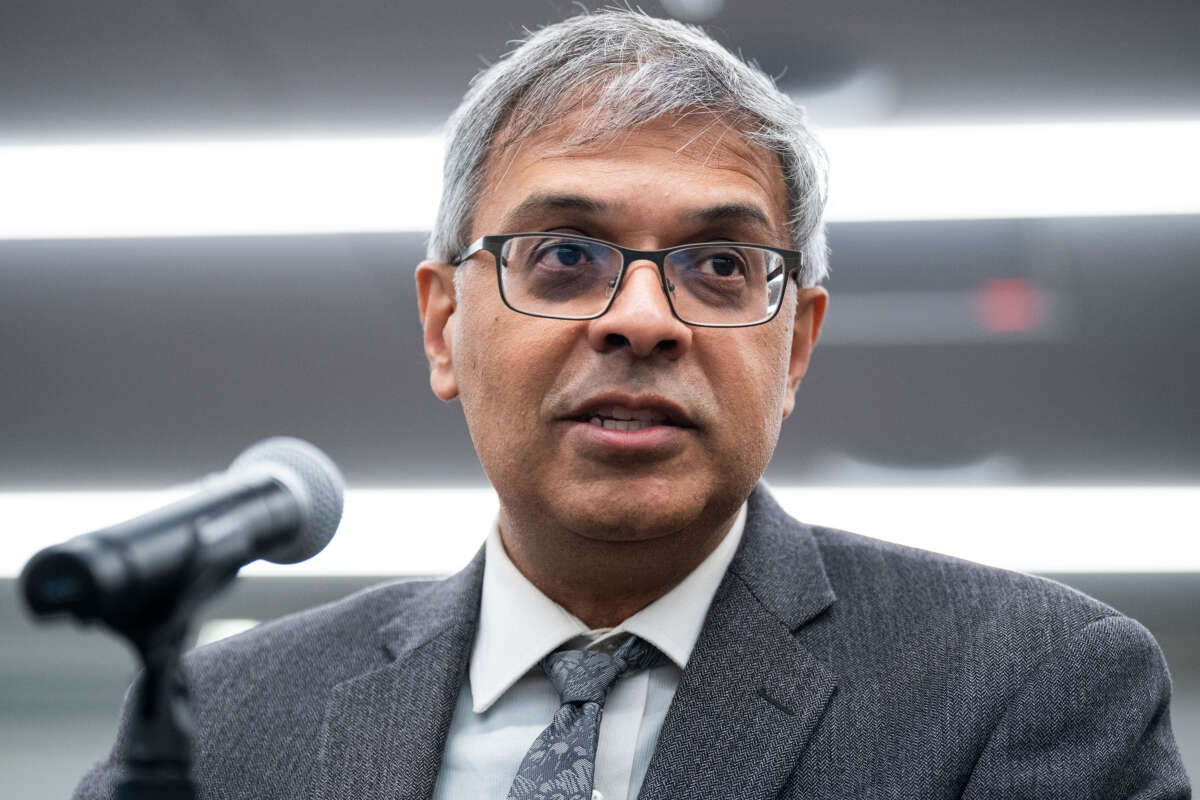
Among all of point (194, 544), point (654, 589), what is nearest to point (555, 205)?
point (654, 589)

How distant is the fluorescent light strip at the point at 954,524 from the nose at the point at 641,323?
1818 mm

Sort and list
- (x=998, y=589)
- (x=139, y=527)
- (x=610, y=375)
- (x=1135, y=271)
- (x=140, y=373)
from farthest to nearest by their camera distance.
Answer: (x=140, y=373), (x=1135, y=271), (x=998, y=589), (x=610, y=375), (x=139, y=527)

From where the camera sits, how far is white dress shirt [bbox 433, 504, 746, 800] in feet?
4.25

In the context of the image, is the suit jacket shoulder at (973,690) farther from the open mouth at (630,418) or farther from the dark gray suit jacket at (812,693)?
the open mouth at (630,418)

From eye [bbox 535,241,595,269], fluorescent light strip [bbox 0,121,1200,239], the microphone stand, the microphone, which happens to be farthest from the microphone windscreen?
fluorescent light strip [bbox 0,121,1200,239]

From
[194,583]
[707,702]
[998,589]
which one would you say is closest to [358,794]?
[707,702]

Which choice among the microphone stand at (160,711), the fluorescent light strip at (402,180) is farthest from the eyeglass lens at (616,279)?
the fluorescent light strip at (402,180)

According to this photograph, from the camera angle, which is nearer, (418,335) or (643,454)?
(643,454)

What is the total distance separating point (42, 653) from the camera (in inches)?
136

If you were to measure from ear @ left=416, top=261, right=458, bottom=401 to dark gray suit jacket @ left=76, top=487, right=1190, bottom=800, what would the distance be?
1.05ft

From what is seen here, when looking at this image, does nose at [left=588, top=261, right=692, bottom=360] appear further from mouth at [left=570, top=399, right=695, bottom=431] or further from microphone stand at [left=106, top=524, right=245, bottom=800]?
microphone stand at [left=106, top=524, right=245, bottom=800]

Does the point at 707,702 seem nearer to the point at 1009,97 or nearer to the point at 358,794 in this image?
the point at 358,794

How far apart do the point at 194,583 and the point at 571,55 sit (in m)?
1.05

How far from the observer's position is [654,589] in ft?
4.65
